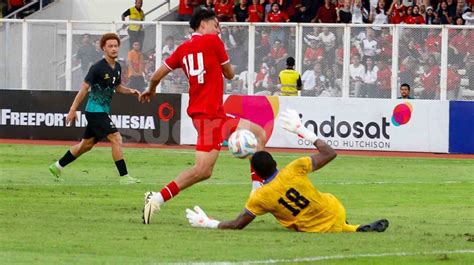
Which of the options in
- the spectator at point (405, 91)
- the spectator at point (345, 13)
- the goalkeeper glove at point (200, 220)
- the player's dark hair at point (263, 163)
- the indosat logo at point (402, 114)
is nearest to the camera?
the player's dark hair at point (263, 163)

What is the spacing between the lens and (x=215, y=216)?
15.6 meters

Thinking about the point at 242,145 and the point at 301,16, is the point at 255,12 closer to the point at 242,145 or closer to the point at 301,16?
the point at 301,16

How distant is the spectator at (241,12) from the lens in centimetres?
3509

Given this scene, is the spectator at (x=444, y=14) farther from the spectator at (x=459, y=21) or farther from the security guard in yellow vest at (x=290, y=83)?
the security guard in yellow vest at (x=290, y=83)

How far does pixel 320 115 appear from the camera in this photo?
1181 inches

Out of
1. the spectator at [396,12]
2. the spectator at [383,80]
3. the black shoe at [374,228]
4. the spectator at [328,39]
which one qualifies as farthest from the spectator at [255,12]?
the black shoe at [374,228]

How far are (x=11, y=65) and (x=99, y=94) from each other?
12948mm

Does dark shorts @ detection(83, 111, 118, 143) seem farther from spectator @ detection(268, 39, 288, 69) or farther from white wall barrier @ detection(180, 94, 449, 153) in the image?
spectator @ detection(268, 39, 288, 69)

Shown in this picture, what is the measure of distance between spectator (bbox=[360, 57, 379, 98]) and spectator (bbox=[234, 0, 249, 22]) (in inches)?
201

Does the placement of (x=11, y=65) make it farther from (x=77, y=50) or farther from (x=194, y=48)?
(x=194, y=48)

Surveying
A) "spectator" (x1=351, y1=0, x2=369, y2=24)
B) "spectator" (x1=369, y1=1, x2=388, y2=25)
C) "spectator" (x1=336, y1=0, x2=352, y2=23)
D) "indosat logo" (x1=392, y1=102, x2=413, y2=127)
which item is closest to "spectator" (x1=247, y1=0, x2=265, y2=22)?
"spectator" (x1=336, y1=0, x2=352, y2=23)

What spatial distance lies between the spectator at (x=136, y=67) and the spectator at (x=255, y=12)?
12.9 feet

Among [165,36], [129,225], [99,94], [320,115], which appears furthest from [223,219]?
[165,36]

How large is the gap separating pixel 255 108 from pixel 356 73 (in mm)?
2600
